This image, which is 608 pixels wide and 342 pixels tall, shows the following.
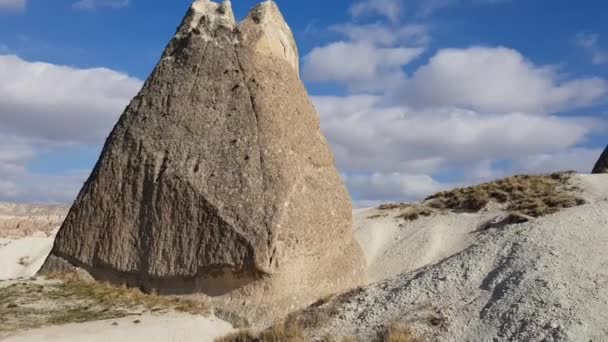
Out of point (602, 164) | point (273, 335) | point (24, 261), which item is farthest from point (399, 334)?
point (602, 164)

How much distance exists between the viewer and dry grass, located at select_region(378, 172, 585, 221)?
14.7 m

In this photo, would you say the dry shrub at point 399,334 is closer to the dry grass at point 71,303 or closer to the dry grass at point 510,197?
the dry grass at point 71,303

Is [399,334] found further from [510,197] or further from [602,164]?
[602,164]

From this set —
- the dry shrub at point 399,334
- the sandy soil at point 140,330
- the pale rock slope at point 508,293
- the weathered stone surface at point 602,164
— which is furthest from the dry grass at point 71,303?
the weathered stone surface at point 602,164

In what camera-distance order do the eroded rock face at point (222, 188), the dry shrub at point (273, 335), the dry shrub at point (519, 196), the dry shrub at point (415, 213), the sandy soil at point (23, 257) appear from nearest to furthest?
the dry shrub at point (273, 335)
the eroded rock face at point (222, 188)
the dry shrub at point (519, 196)
the dry shrub at point (415, 213)
the sandy soil at point (23, 257)

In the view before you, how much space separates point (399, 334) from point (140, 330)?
3.66 m

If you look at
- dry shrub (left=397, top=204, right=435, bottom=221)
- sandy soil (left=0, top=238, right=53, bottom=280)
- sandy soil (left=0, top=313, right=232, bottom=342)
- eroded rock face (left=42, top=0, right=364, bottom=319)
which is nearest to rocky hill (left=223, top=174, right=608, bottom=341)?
sandy soil (left=0, top=313, right=232, bottom=342)

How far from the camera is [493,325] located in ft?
28.8

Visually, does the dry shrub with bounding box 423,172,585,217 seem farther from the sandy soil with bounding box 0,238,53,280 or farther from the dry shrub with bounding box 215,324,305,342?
the sandy soil with bounding box 0,238,53,280

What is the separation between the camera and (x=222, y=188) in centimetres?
1106

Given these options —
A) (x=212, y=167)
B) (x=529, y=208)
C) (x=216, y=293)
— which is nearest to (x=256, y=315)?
(x=216, y=293)

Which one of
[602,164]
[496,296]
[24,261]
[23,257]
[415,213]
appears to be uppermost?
[602,164]

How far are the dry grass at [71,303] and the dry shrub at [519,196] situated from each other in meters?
7.76

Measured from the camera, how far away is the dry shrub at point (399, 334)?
864cm
